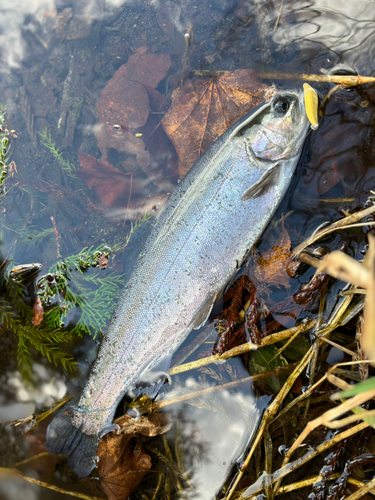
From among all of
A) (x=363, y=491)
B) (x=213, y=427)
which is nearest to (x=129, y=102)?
(x=213, y=427)

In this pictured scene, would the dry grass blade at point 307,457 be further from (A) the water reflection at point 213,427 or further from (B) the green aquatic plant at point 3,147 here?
(B) the green aquatic plant at point 3,147

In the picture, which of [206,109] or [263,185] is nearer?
[263,185]

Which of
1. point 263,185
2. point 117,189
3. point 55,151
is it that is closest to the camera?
point 263,185

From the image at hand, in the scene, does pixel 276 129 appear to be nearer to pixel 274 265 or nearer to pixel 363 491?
pixel 274 265

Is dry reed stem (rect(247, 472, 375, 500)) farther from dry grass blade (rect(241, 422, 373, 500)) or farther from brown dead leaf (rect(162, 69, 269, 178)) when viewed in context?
brown dead leaf (rect(162, 69, 269, 178))

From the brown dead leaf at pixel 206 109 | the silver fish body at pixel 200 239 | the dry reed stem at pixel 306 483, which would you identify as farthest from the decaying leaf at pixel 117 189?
the dry reed stem at pixel 306 483

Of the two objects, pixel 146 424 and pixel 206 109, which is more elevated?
pixel 206 109

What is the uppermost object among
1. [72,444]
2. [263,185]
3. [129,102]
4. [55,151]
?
[129,102]
